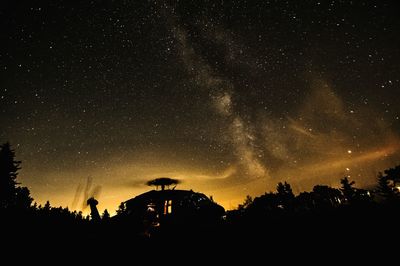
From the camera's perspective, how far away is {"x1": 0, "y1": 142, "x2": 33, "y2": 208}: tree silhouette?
28078 mm

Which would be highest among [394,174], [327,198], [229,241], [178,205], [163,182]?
[394,174]

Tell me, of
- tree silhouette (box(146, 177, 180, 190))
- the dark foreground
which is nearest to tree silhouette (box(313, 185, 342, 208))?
the dark foreground

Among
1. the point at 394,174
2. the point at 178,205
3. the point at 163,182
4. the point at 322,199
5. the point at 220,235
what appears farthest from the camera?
the point at 394,174

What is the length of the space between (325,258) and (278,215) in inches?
167

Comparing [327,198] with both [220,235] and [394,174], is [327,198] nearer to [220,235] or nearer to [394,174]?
[220,235]

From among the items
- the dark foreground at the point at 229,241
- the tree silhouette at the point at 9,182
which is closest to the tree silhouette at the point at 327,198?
the dark foreground at the point at 229,241

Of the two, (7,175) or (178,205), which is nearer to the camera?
(178,205)

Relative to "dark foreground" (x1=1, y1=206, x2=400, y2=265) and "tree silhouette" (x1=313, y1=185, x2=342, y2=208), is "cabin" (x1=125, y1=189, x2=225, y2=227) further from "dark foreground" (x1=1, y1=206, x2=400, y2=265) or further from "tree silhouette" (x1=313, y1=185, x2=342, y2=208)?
"tree silhouette" (x1=313, y1=185, x2=342, y2=208)

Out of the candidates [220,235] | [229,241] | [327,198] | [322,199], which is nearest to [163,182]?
[220,235]

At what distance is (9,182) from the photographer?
95.4 ft

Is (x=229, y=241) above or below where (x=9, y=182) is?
below

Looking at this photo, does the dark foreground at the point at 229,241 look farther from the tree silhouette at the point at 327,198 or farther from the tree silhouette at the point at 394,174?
the tree silhouette at the point at 394,174

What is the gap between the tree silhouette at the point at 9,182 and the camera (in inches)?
1105

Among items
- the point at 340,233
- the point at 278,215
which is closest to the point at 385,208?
the point at 340,233
